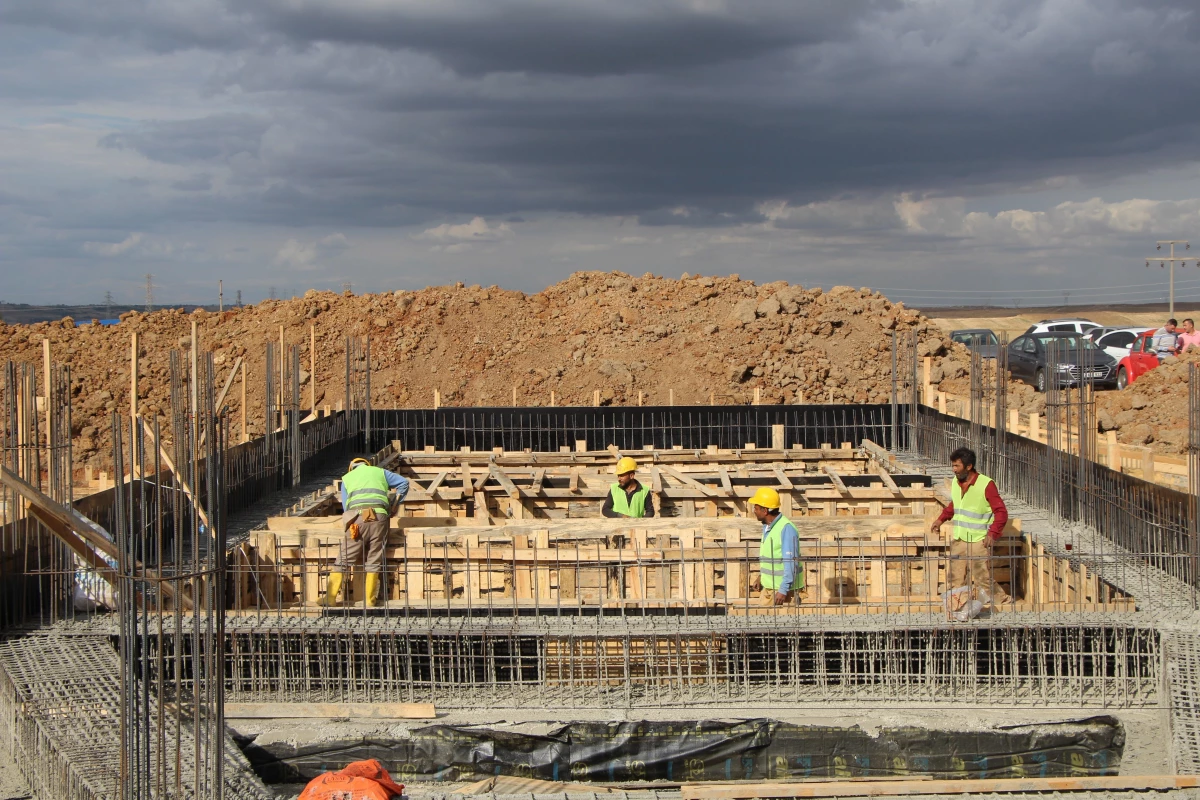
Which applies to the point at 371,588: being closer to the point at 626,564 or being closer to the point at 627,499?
the point at 626,564

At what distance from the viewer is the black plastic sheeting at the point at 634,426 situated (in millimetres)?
16828

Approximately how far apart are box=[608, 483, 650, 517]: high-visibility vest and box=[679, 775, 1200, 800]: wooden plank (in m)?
3.93

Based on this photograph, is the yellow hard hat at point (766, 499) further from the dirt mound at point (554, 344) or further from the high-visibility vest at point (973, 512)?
the dirt mound at point (554, 344)

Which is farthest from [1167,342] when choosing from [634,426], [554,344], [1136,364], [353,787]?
[353,787]

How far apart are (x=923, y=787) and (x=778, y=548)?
2.20 meters

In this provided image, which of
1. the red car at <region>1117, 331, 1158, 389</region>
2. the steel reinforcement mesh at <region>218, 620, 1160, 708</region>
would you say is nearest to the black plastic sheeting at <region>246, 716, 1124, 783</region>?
the steel reinforcement mesh at <region>218, 620, 1160, 708</region>

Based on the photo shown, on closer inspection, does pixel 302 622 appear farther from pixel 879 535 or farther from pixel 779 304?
pixel 779 304

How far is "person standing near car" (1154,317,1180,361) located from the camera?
2100cm

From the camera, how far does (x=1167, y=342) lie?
21141mm

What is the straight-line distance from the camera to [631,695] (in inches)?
282

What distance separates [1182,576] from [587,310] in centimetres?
2184

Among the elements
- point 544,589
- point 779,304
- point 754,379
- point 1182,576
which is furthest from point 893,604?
point 779,304

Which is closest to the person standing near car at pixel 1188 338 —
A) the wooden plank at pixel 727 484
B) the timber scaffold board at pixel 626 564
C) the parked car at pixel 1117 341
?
the parked car at pixel 1117 341

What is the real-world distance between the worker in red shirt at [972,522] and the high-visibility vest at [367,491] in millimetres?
4072
